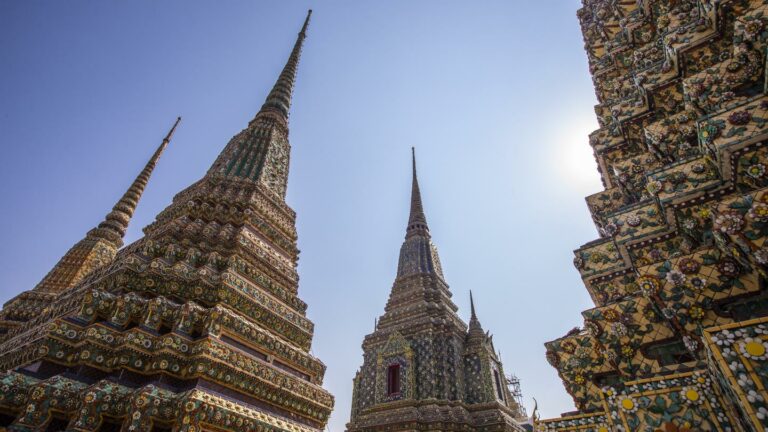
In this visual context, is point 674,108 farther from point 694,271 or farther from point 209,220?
point 209,220

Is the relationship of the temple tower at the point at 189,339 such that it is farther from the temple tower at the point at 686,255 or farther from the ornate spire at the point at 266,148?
the temple tower at the point at 686,255

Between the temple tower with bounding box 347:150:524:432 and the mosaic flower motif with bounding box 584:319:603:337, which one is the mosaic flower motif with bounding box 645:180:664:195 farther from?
the temple tower with bounding box 347:150:524:432

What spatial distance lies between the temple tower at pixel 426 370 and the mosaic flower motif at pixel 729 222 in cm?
1449

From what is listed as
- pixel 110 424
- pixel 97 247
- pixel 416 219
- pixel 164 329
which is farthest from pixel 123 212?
pixel 416 219

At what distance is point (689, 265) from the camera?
4000 millimetres

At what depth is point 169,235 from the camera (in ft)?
22.7

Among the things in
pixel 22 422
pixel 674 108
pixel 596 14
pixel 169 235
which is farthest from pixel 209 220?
pixel 596 14

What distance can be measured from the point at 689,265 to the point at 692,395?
48.7 inches

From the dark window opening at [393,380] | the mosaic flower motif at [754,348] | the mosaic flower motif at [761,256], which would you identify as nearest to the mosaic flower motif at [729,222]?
the mosaic flower motif at [761,256]

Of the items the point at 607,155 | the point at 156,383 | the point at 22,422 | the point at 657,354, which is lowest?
the point at 22,422

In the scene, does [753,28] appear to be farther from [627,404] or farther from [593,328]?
[627,404]

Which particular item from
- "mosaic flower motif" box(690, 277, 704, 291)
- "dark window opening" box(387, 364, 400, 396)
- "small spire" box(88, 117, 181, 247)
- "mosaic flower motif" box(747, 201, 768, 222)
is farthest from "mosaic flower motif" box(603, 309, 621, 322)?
"small spire" box(88, 117, 181, 247)

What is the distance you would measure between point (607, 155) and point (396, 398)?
46.0 ft

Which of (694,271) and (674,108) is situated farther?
(674,108)
